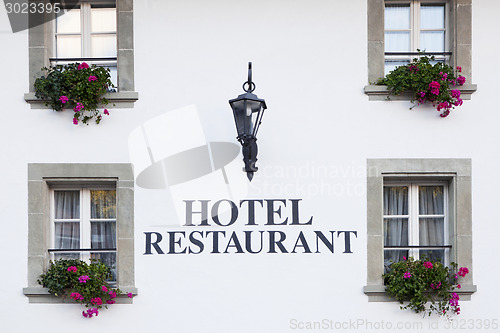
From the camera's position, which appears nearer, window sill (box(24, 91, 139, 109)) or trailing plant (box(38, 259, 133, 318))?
trailing plant (box(38, 259, 133, 318))

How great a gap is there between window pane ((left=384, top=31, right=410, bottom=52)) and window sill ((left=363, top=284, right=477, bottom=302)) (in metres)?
2.79

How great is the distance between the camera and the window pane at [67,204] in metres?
8.24

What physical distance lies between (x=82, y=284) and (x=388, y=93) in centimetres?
402

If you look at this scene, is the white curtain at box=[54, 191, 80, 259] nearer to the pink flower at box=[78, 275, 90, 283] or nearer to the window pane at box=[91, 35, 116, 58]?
the pink flower at box=[78, 275, 90, 283]

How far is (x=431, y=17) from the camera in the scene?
844 centimetres

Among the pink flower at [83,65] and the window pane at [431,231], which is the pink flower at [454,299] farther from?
the pink flower at [83,65]

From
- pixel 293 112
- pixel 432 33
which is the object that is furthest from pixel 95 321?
pixel 432 33

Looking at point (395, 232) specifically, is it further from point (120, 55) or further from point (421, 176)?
point (120, 55)

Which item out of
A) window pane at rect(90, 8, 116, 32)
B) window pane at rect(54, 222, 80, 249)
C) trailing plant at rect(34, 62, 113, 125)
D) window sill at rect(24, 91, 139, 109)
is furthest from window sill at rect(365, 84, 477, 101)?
window pane at rect(54, 222, 80, 249)

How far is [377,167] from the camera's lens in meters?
8.03

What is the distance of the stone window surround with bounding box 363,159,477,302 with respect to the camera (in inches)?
313

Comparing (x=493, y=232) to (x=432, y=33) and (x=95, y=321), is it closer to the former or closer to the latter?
(x=432, y=33)

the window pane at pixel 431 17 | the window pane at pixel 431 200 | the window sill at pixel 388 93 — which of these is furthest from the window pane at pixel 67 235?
the window pane at pixel 431 17

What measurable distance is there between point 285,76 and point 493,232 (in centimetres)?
295
